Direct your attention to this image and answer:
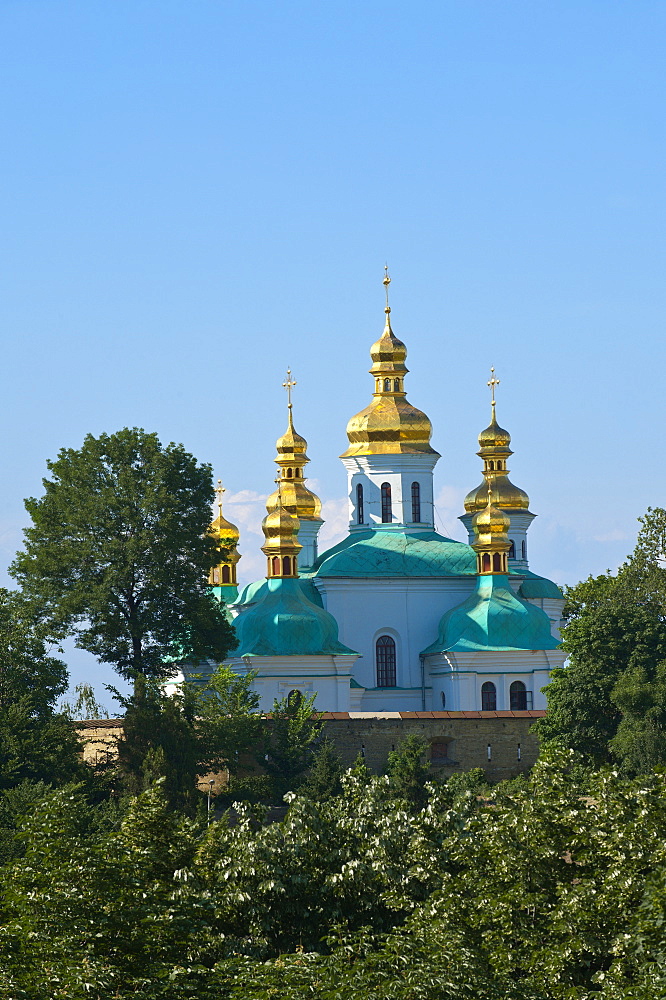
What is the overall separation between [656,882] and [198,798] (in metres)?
17.1

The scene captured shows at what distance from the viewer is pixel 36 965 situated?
2008 centimetres

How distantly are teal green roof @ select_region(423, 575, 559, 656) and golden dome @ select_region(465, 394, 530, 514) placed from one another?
28.2ft

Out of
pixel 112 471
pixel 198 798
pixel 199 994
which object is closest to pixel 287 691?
pixel 112 471

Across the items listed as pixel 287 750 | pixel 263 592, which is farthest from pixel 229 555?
pixel 287 750

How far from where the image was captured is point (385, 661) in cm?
5784

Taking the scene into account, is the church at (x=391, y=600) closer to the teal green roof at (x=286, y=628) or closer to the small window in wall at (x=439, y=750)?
the teal green roof at (x=286, y=628)

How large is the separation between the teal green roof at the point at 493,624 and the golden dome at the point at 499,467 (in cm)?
858

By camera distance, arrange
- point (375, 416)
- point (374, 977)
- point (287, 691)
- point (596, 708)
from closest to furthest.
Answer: point (374, 977)
point (596, 708)
point (287, 691)
point (375, 416)

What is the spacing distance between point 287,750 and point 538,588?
2051cm

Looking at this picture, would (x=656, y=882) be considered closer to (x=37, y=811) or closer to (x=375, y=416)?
(x=37, y=811)

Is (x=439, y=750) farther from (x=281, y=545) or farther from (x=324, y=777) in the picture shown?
(x=281, y=545)

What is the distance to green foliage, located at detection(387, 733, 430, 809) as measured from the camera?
4012 cm

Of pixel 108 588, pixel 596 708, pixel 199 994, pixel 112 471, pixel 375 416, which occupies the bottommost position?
pixel 199 994

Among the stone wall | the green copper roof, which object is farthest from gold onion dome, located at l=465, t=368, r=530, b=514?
the stone wall
